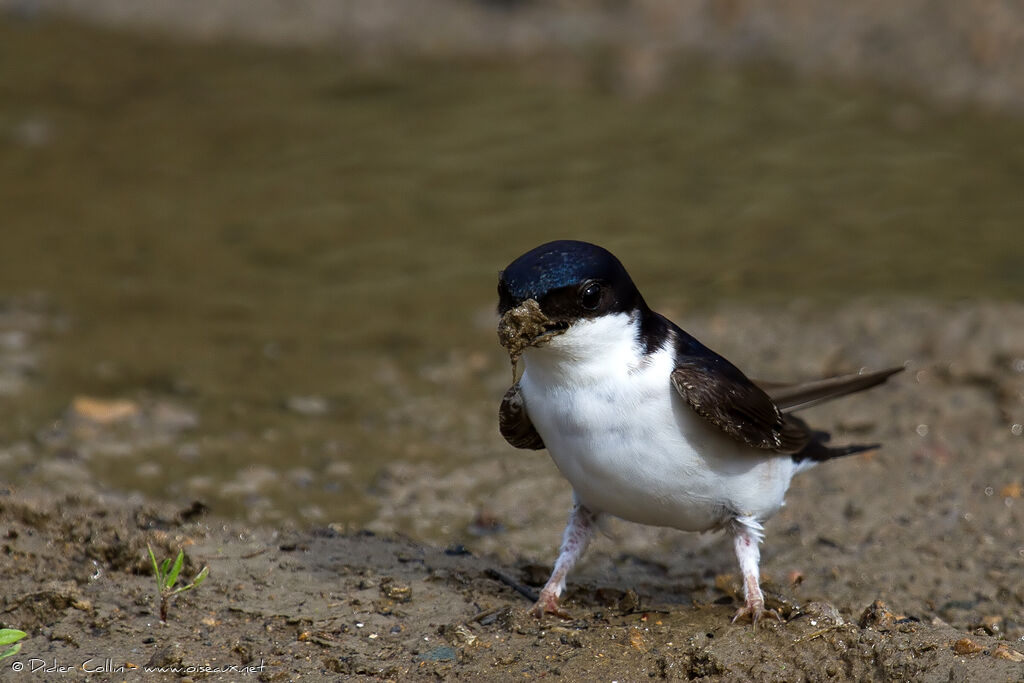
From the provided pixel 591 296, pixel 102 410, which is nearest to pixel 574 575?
pixel 591 296

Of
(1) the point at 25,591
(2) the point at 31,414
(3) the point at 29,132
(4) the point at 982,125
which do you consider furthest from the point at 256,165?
(1) the point at 25,591

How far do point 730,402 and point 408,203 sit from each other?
6085 mm

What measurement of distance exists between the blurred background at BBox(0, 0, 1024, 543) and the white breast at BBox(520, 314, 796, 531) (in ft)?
5.17

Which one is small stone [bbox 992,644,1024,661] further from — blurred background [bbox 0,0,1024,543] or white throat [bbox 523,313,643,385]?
blurred background [bbox 0,0,1024,543]

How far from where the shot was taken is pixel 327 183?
1021cm

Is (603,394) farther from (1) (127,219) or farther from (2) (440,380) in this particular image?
(1) (127,219)

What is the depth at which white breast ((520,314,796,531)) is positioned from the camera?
3.84 metres

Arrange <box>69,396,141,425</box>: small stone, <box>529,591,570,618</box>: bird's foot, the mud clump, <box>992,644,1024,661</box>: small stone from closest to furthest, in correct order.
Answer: the mud clump
<box>992,644,1024,661</box>: small stone
<box>529,591,570,618</box>: bird's foot
<box>69,396,141,425</box>: small stone

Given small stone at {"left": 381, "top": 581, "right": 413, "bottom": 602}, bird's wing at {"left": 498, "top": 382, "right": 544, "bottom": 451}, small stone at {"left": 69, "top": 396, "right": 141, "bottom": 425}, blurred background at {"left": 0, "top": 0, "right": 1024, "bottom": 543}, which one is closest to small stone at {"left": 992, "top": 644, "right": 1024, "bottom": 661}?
bird's wing at {"left": 498, "top": 382, "right": 544, "bottom": 451}

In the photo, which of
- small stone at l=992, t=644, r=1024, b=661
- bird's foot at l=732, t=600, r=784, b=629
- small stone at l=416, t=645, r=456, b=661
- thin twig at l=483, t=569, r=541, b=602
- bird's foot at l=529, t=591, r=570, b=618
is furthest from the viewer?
thin twig at l=483, t=569, r=541, b=602

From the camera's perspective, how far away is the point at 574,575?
5.00 metres

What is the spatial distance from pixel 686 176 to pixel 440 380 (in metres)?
3.66

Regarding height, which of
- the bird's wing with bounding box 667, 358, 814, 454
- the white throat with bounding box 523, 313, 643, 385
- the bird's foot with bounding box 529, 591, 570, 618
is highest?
the white throat with bounding box 523, 313, 643, 385

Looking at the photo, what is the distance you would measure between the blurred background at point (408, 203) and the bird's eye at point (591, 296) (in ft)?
6.70
